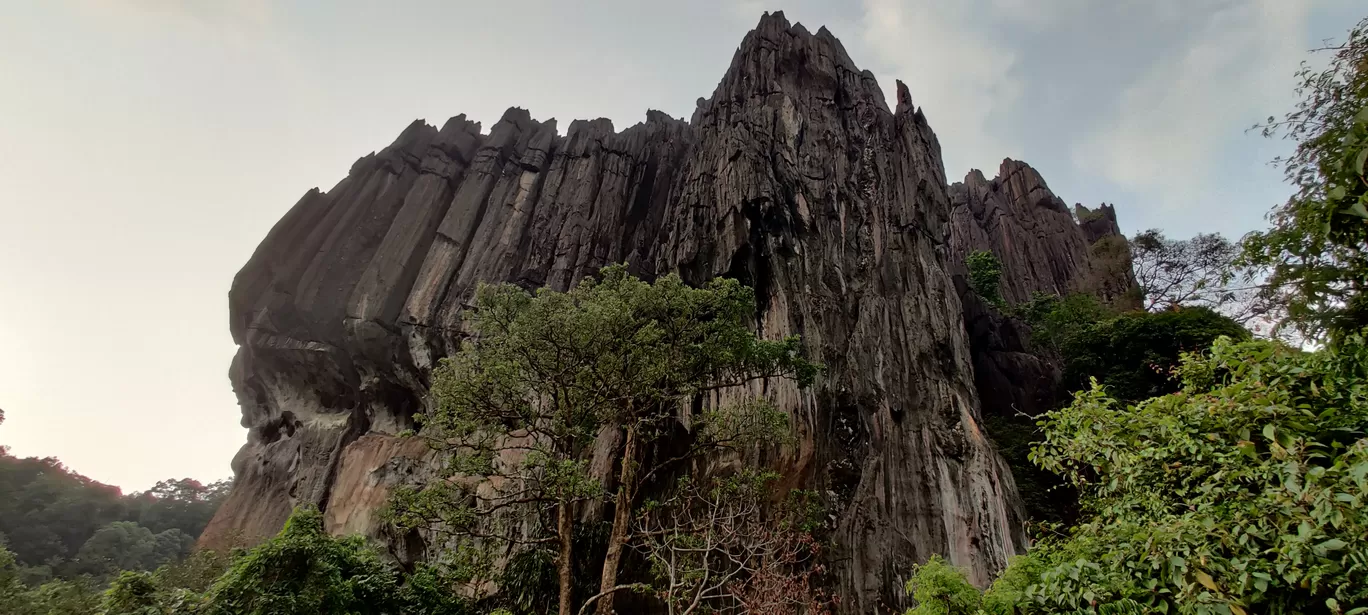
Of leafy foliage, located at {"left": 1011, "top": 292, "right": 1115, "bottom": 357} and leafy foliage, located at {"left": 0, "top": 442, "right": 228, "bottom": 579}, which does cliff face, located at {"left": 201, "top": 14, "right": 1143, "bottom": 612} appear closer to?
leafy foliage, located at {"left": 1011, "top": 292, "right": 1115, "bottom": 357}

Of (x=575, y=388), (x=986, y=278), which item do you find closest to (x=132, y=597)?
(x=575, y=388)

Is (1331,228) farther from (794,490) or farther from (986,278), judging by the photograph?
(986,278)

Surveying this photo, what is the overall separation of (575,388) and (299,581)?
5.30 metres

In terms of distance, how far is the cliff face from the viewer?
1460 centimetres

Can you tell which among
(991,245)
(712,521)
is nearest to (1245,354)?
(712,521)

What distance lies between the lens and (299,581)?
8836 millimetres

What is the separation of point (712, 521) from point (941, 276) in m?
14.0

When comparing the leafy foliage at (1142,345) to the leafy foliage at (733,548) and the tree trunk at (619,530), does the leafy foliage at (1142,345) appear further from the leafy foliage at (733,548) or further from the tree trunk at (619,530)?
the tree trunk at (619,530)

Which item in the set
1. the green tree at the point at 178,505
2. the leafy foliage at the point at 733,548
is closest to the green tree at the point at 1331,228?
the leafy foliage at the point at 733,548

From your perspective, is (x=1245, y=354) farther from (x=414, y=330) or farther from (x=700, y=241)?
(x=414, y=330)

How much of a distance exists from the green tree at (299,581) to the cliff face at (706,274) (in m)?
6.42

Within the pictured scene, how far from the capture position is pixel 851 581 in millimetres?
12695

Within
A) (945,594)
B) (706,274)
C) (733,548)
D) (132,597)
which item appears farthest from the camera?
(706,274)

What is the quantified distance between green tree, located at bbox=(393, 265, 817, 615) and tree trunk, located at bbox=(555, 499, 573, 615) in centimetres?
3
